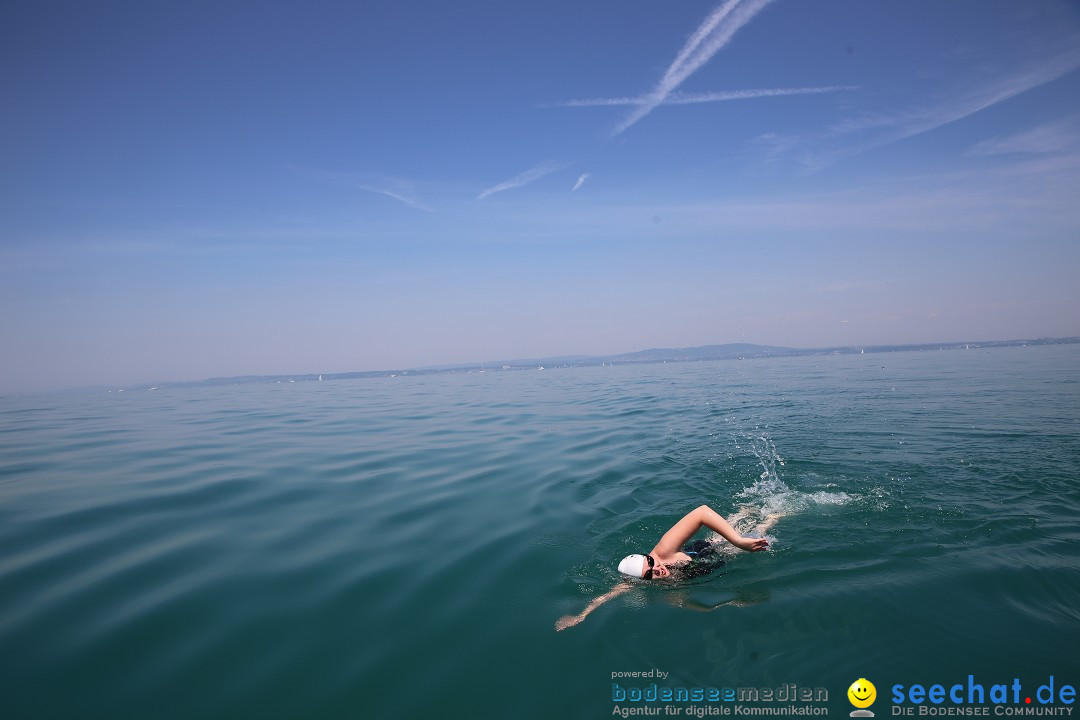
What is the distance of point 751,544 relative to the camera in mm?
6715

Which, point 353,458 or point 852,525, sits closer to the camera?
point 852,525

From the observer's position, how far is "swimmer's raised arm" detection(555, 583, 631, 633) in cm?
541

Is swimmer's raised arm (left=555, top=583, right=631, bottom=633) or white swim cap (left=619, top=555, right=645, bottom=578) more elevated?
white swim cap (left=619, top=555, right=645, bottom=578)

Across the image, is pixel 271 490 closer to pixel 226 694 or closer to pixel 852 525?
pixel 226 694

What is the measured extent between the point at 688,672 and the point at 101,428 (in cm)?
2878

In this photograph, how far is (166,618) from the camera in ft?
18.3

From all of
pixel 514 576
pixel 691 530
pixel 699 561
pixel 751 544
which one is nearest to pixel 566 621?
pixel 514 576

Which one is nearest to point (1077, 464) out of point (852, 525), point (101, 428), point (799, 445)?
point (799, 445)

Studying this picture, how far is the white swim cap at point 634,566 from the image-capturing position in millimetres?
6438

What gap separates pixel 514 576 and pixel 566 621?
1.35 m

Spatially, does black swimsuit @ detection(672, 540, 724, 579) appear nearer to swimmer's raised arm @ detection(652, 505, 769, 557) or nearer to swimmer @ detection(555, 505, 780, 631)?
swimmer @ detection(555, 505, 780, 631)

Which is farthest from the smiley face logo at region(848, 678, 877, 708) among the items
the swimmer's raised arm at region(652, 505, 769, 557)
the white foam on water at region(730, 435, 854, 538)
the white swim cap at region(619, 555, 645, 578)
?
the white foam on water at region(730, 435, 854, 538)

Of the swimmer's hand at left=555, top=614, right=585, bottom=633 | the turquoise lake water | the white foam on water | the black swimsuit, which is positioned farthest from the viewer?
the white foam on water

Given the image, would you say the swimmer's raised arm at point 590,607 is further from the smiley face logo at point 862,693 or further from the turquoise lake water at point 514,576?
the smiley face logo at point 862,693
